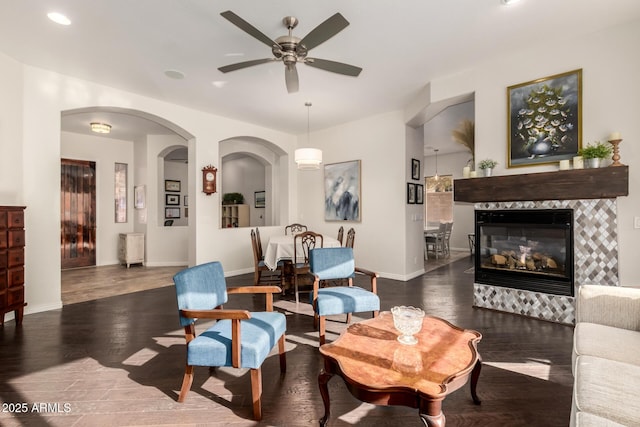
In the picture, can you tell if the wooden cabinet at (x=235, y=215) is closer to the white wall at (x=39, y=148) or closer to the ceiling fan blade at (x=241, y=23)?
the white wall at (x=39, y=148)

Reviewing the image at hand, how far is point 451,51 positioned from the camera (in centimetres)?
362

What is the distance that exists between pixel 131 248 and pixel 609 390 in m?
8.04

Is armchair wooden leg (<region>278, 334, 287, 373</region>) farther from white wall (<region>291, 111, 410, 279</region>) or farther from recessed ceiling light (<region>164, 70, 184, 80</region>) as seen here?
white wall (<region>291, 111, 410, 279</region>)

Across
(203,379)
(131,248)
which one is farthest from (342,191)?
(131,248)

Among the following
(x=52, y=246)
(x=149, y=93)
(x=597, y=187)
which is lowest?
(x=52, y=246)

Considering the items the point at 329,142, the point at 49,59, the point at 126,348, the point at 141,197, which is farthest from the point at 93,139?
the point at 126,348

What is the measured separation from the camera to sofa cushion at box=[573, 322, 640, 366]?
1.70m

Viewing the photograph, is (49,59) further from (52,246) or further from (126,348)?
(126,348)

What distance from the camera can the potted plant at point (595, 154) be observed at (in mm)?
3111

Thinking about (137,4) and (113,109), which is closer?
(137,4)

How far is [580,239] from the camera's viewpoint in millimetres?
3357

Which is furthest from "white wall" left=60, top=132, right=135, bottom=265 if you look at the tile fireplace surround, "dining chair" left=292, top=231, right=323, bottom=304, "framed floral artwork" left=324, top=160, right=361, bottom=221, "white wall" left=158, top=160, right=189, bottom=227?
the tile fireplace surround

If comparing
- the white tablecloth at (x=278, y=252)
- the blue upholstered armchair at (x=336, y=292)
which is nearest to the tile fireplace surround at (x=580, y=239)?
the blue upholstered armchair at (x=336, y=292)

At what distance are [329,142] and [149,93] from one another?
3486 millimetres
